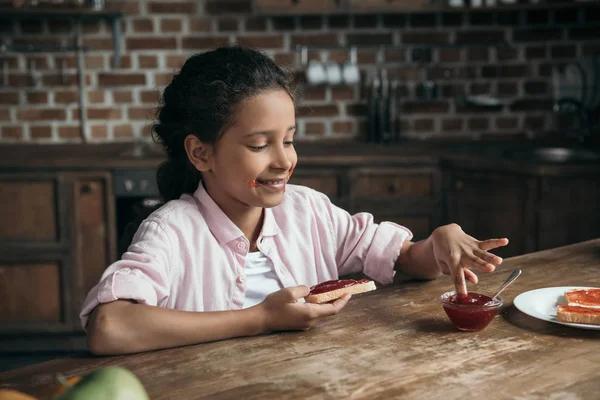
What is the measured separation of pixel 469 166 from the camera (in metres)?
3.16

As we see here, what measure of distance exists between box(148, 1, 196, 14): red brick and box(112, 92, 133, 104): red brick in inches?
17.1

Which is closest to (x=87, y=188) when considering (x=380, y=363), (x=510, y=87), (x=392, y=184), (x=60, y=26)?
(x=60, y=26)

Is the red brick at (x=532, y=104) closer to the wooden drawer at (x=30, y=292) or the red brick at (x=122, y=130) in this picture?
the red brick at (x=122, y=130)

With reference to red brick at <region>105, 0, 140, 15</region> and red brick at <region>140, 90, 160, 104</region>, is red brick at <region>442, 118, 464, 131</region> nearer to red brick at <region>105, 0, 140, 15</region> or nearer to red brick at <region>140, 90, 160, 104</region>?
red brick at <region>140, 90, 160, 104</region>

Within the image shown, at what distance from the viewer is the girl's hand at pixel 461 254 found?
51.3 inches

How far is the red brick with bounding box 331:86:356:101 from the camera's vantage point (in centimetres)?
378

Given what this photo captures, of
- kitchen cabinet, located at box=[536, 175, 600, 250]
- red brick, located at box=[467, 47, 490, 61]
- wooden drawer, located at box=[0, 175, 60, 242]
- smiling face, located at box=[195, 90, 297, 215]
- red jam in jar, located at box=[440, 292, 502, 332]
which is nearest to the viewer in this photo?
red jam in jar, located at box=[440, 292, 502, 332]

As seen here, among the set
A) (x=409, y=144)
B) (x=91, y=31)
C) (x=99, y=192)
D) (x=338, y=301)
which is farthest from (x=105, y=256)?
(x=338, y=301)

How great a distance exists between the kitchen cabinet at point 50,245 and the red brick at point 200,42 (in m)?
0.92

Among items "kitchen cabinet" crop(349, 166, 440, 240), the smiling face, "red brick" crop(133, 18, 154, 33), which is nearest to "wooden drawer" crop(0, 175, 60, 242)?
"red brick" crop(133, 18, 154, 33)

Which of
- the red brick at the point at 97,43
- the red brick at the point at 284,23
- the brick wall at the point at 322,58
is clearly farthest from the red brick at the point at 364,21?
the red brick at the point at 97,43

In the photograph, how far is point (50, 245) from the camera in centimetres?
320

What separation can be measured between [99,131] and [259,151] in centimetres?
251

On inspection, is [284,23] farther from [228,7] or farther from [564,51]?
[564,51]
